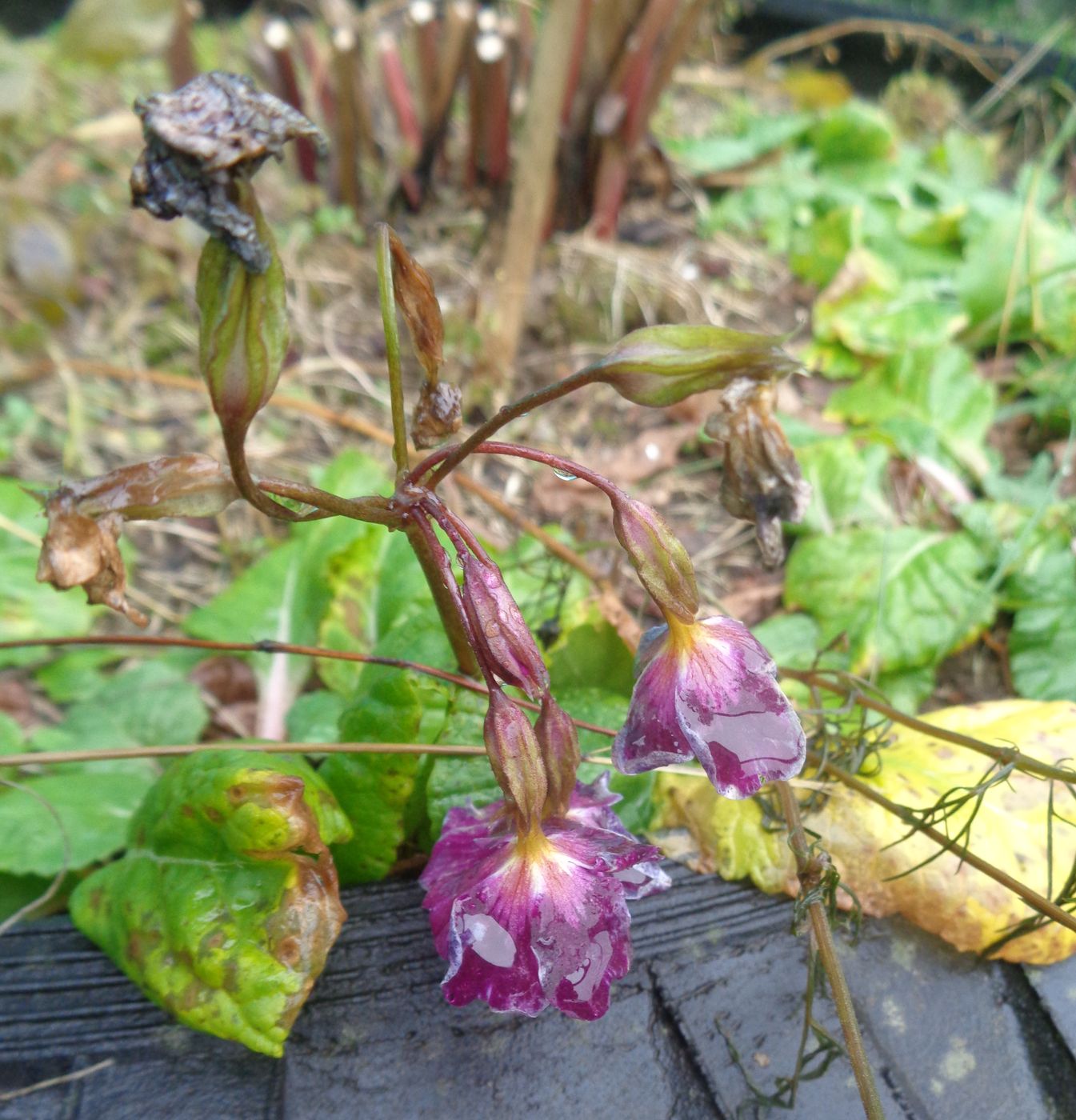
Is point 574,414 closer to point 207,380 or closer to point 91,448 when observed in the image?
point 91,448

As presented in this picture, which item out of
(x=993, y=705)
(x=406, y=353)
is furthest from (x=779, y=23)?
(x=993, y=705)

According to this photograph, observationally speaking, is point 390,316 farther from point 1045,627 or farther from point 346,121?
point 346,121

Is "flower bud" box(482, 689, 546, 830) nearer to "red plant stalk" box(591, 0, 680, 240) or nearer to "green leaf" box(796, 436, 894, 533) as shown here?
"green leaf" box(796, 436, 894, 533)

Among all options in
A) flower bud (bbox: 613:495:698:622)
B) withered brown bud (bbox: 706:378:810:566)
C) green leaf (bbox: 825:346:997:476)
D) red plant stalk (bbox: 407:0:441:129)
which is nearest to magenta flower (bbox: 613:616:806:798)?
flower bud (bbox: 613:495:698:622)

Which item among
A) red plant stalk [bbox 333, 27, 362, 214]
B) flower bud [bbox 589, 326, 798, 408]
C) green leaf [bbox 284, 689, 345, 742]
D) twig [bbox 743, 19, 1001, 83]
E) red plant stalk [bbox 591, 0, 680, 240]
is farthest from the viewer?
twig [bbox 743, 19, 1001, 83]

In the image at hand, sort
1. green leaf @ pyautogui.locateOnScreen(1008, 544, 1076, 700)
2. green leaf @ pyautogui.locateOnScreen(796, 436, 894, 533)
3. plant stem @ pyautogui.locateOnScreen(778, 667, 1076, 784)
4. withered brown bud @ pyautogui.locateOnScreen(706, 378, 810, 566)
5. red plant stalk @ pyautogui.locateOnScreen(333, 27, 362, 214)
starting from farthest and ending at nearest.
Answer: red plant stalk @ pyautogui.locateOnScreen(333, 27, 362, 214) < green leaf @ pyautogui.locateOnScreen(796, 436, 894, 533) < green leaf @ pyautogui.locateOnScreen(1008, 544, 1076, 700) < plant stem @ pyautogui.locateOnScreen(778, 667, 1076, 784) < withered brown bud @ pyautogui.locateOnScreen(706, 378, 810, 566)

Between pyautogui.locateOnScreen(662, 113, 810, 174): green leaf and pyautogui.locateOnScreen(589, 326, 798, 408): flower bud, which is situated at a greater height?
pyautogui.locateOnScreen(589, 326, 798, 408): flower bud

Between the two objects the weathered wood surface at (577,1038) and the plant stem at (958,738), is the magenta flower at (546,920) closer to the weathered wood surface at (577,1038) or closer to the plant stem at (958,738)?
the weathered wood surface at (577,1038)
